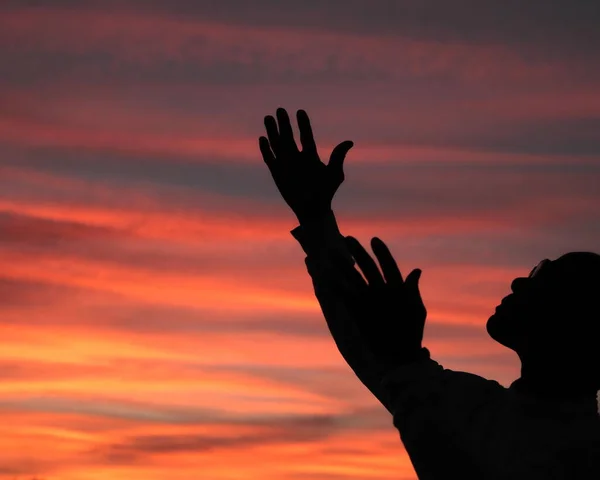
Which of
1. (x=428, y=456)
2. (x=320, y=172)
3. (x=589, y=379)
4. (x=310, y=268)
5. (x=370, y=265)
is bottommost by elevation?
(x=428, y=456)

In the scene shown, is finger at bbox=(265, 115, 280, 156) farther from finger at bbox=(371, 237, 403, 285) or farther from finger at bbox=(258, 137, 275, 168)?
finger at bbox=(371, 237, 403, 285)

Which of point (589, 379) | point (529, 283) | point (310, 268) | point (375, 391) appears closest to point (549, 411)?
point (589, 379)

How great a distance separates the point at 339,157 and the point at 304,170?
23cm

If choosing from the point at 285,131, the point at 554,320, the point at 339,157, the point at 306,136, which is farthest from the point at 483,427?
the point at 285,131

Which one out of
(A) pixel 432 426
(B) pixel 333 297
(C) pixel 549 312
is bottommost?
(A) pixel 432 426

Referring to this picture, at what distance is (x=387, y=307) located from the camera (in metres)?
4.42

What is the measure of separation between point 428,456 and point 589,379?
1001 mm

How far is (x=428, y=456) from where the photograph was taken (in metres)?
4.47

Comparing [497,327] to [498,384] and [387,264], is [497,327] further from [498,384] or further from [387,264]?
[387,264]

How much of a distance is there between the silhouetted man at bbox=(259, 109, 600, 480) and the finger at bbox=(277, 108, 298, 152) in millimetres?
1602

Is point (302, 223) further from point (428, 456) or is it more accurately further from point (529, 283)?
point (428, 456)

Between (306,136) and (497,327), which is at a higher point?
(306,136)

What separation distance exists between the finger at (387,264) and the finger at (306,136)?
2.20 m

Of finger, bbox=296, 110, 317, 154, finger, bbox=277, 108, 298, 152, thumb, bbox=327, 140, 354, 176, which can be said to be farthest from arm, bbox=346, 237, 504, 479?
finger, bbox=277, 108, 298, 152
